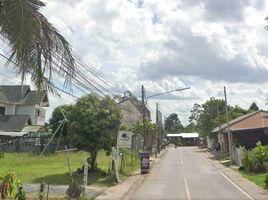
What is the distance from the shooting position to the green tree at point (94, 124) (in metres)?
28.9

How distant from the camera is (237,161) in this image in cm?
4378

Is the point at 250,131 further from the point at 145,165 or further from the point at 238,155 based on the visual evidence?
the point at 145,165

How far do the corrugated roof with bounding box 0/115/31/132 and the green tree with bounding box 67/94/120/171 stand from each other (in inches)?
1162

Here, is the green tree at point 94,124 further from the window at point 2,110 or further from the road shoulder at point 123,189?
the window at point 2,110

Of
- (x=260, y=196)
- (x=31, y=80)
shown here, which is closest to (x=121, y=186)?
(x=260, y=196)

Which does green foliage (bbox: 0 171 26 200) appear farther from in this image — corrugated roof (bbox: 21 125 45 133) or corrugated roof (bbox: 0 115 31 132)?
corrugated roof (bbox: 21 125 45 133)

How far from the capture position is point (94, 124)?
28906mm

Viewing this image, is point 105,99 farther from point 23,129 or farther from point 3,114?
point 3,114

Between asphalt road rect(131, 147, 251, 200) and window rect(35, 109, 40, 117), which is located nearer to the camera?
asphalt road rect(131, 147, 251, 200)

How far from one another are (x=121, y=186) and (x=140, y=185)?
1244 millimetres

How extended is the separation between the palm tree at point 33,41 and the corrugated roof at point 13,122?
46.3 m

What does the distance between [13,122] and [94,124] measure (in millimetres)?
32696

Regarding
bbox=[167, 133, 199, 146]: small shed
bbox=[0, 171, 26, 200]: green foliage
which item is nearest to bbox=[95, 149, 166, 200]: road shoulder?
bbox=[0, 171, 26, 200]: green foliage

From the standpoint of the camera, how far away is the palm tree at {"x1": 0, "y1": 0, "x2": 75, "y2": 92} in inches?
432
